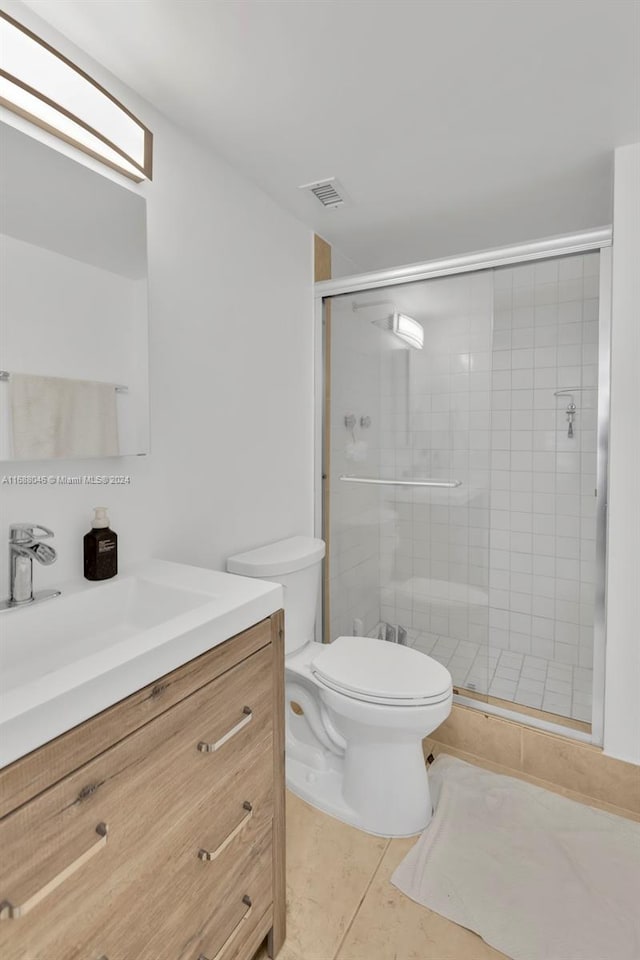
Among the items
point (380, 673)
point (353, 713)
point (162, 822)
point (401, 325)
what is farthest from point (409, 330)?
point (162, 822)

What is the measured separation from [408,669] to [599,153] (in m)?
1.85

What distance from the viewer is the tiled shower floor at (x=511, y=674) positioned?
197cm

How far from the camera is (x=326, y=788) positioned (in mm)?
1724

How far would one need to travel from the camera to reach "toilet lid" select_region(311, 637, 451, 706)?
1.50m

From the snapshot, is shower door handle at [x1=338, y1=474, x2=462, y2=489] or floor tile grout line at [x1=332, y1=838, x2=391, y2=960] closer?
floor tile grout line at [x1=332, y1=838, x2=391, y2=960]

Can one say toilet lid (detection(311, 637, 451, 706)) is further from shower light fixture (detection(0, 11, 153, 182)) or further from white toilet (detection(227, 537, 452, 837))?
shower light fixture (detection(0, 11, 153, 182))

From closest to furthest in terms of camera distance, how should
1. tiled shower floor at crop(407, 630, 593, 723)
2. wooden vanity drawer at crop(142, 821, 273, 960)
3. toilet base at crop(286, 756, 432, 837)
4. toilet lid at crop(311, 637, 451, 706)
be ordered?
1. wooden vanity drawer at crop(142, 821, 273, 960)
2. toilet lid at crop(311, 637, 451, 706)
3. toilet base at crop(286, 756, 432, 837)
4. tiled shower floor at crop(407, 630, 593, 723)

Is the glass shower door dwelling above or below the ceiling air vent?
below

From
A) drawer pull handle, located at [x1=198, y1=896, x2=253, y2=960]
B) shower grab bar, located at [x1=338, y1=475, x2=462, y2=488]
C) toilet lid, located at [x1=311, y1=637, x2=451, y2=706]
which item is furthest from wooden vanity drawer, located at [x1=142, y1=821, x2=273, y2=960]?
shower grab bar, located at [x1=338, y1=475, x2=462, y2=488]

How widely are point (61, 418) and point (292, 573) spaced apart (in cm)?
93

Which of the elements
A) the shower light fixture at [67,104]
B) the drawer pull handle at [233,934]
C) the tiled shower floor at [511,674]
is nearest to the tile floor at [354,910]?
the drawer pull handle at [233,934]

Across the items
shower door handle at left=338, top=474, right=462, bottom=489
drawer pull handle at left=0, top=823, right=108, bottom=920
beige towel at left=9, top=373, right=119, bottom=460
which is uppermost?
beige towel at left=9, top=373, right=119, bottom=460

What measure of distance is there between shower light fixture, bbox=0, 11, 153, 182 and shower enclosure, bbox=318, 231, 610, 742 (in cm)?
110

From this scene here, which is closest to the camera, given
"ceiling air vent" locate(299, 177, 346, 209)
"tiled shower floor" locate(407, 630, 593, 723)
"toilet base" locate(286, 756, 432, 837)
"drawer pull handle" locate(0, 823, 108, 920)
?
"drawer pull handle" locate(0, 823, 108, 920)
